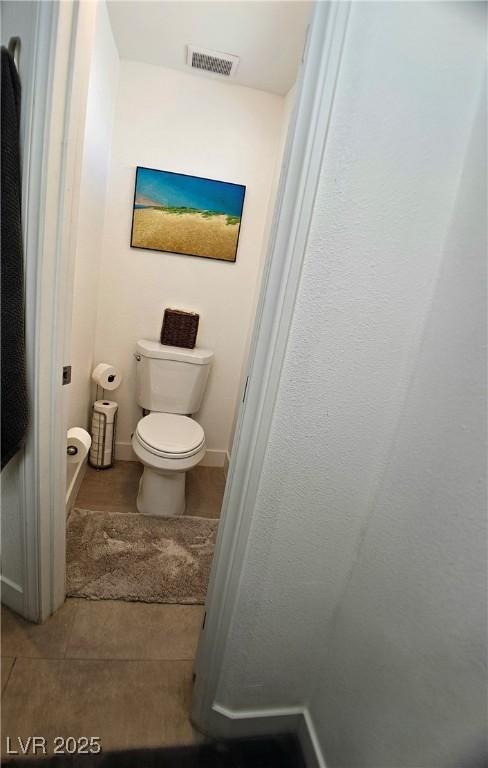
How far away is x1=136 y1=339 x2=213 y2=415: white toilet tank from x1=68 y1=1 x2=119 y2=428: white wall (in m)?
0.32

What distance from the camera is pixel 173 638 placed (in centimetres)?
115

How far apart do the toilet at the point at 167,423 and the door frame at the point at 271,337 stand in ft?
2.39

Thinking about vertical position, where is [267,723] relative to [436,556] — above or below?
below

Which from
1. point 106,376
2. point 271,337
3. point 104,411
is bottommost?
point 104,411

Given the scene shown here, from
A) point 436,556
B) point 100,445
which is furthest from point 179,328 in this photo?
point 436,556

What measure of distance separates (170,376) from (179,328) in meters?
0.30

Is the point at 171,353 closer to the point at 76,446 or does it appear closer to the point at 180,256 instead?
the point at 180,256

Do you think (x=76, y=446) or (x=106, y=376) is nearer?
(x=76, y=446)

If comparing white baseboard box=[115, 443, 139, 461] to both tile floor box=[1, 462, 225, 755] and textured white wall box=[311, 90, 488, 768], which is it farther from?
textured white wall box=[311, 90, 488, 768]

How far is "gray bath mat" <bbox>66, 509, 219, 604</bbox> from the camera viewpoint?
128 cm

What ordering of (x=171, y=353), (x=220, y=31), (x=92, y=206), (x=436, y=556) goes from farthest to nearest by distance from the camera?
(x=171, y=353)
(x=92, y=206)
(x=220, y=31)
(x=436, y=556)

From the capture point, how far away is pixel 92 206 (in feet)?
5.03

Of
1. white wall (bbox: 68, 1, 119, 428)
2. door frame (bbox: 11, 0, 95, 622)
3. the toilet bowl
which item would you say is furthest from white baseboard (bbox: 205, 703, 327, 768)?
white wall (bbox: 68, 1, 119, 428)

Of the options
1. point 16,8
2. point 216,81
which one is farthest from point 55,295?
point 216,81
